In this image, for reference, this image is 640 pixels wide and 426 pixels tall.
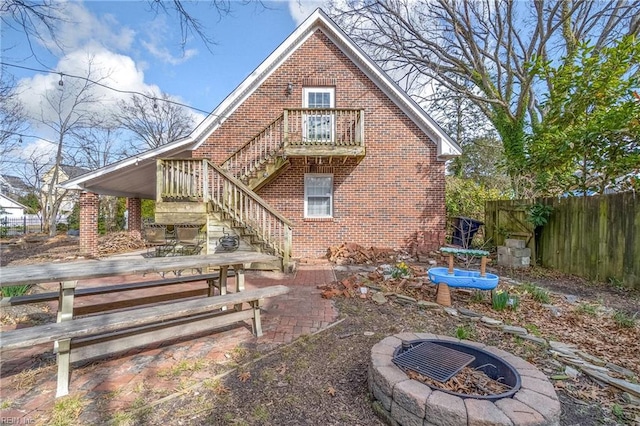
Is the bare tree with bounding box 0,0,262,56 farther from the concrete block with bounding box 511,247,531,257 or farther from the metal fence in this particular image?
the metal fence

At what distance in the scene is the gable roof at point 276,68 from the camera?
924 cm

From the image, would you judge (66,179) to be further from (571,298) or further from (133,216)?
(571,298)

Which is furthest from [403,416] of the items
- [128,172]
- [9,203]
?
[9,203]

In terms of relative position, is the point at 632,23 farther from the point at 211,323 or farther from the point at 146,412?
the point at 146,412

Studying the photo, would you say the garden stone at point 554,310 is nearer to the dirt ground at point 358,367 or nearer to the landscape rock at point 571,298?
the dirt ground at point 358,367

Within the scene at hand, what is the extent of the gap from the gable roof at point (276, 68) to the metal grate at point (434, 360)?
7796mm

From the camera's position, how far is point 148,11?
3.78m

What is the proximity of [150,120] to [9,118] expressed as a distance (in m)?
11.1

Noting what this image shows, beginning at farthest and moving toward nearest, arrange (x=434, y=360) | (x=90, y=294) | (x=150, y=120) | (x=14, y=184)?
1. (x=150, y=120)
2. (x=14, y=184)
3. (x=90, y=294)
4. (x=434, y=360)

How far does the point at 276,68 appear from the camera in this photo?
9.63 meters

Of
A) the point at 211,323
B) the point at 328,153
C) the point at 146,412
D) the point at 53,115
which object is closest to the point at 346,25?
the point at 328,153

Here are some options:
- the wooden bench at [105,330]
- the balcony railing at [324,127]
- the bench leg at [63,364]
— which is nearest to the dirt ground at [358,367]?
the wooden bench at [105,330]

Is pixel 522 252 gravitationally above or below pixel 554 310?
above

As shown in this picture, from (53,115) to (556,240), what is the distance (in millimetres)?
24437
